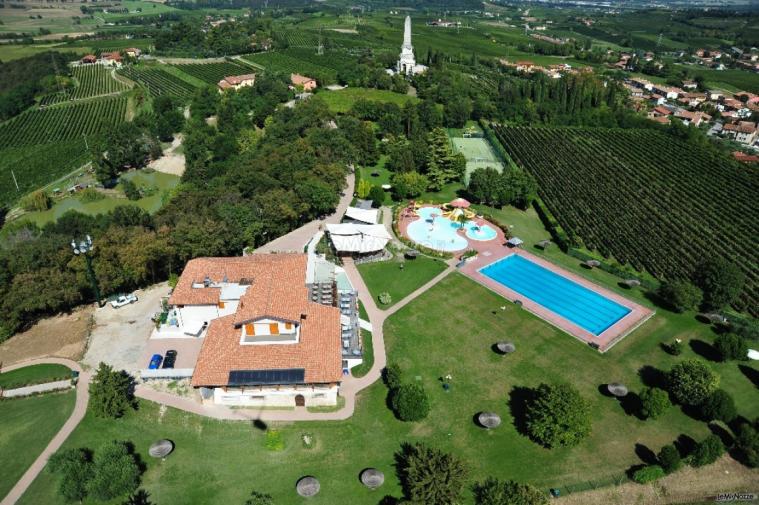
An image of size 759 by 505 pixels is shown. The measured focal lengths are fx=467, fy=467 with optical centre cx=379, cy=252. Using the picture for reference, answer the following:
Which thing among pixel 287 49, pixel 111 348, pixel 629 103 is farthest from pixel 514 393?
pixel 287 49

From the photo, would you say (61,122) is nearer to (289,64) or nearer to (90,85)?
(90,85)

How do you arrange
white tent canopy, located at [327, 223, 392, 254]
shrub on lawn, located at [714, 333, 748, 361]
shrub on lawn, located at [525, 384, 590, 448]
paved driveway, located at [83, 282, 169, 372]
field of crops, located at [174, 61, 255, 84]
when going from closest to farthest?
shrub on lawn, located at [525, 384, 590, 448] < paved driveway, located at [83, 282, 169, 372] < shrub on lawn, located at [714, 333, 748, 361] < white tent canopy, located at [327, 223, 392, 254] < field of crops, located at [174, 61, 255, 84]

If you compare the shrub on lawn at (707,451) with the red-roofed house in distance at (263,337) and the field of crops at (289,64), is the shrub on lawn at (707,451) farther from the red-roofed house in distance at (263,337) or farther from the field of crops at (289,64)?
the field of crops at (289,64)

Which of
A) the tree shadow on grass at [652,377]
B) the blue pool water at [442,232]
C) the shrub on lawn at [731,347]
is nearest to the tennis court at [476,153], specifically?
the blue pool water at [442,232]

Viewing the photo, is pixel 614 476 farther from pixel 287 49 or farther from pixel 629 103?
pixel 287 49

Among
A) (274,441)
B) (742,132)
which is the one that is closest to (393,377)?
(274,441)

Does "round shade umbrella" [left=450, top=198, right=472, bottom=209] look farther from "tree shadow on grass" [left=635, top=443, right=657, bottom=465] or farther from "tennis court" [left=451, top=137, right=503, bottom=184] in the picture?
"tree shadow on grass" [left=635, top=443, right=657, bottom=465]

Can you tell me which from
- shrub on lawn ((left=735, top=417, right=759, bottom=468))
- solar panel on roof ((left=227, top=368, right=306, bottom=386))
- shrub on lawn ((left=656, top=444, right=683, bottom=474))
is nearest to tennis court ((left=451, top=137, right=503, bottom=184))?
solar panel on roof ((left=227, top=368, right=306, bottom=386))
